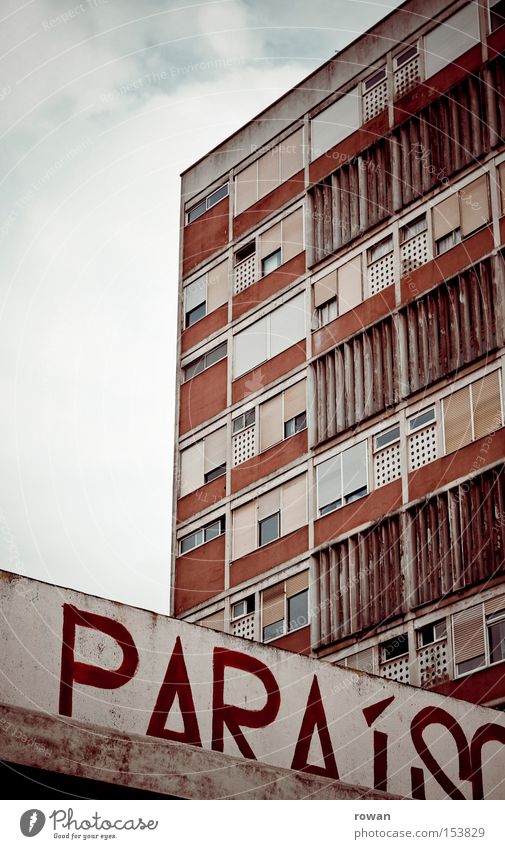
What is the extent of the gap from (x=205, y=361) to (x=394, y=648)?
1328cm

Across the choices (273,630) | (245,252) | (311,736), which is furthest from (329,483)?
(311,736)

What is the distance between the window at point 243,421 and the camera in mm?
40000

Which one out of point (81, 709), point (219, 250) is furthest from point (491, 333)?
point (81, 709)

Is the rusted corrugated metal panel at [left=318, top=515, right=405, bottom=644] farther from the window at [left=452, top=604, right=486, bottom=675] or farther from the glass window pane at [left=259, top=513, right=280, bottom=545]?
the glass window pane at [left=259, top=513, right=280, bottom=545]

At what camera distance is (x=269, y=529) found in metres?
38.2

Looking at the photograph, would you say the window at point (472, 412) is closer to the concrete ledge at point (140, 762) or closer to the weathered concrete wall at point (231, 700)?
the weathered concrete wall at point (231, 700)

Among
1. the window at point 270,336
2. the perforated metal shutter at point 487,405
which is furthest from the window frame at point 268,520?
the perforated metal shutter at point 487,405

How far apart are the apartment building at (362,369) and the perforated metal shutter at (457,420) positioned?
0.06m

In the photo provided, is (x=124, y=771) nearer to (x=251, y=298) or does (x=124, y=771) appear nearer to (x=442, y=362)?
(x=442, y=362)

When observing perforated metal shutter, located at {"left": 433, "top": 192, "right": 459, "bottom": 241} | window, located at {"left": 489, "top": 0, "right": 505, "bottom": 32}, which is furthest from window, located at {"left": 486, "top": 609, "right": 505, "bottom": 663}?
window, located at {"left": 489, "top": 0, "right": 505, "bottom": 32}

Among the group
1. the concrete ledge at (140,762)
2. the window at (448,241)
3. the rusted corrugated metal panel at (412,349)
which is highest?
the window at (448,241)

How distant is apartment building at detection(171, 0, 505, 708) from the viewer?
32.4m

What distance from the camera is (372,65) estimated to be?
39125 millimetres

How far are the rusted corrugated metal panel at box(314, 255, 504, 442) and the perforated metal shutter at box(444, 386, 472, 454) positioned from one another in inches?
29.8
